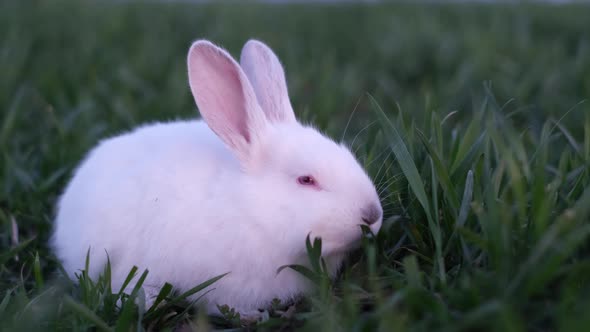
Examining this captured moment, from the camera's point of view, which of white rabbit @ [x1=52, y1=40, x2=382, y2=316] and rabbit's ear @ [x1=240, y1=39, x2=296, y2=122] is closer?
white rabbit @ [x1=52, y1=40, x2=382, y2=316]

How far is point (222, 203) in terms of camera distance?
2.85 m

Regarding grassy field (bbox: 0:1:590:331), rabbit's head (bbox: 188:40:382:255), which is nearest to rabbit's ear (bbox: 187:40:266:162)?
rabbit's head (bbox: 188:40:382:255)

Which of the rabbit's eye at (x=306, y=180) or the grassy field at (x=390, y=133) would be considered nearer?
the grassy field at (x=390, y=133)

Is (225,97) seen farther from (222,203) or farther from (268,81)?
(222,203)

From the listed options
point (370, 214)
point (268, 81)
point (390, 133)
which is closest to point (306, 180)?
point (370, 214)

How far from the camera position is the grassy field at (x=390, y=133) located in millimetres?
2184

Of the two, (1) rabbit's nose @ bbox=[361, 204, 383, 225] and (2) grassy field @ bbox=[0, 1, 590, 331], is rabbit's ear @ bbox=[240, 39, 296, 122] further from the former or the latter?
(1) rabbit's nose @ bbox=[361, 204, 383, 225]

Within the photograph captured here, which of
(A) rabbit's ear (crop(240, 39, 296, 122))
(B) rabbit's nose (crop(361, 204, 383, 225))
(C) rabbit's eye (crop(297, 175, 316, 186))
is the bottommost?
(B) rabbit's nose (crop(361, 204, 383, 225))

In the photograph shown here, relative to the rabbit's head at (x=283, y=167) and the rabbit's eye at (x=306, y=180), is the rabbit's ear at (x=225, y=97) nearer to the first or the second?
the rabbit's head at (x=283, y=167)

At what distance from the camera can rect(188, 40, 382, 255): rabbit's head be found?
275 cm

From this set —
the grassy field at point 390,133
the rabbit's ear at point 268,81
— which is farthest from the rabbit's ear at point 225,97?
the grassy field at point 390,133

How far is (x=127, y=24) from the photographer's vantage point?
7.79 m

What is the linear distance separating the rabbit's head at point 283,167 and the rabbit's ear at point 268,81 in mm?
109

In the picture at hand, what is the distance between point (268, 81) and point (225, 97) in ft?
1.33
